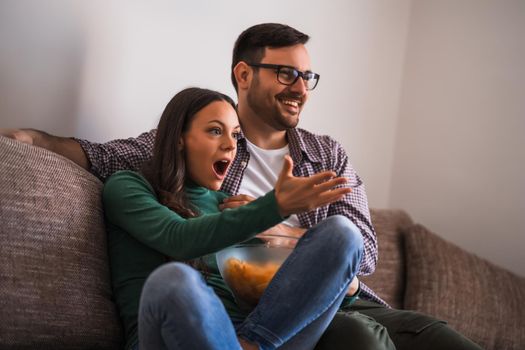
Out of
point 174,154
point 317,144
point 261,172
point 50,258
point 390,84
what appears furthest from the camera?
point 390,84

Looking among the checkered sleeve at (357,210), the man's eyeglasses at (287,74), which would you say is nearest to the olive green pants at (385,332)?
the checkered sleeve at (357,210)

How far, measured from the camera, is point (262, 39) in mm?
2188

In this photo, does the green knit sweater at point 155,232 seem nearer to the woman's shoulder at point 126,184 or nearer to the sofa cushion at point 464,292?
→ the woman's shoulder at point 126,184

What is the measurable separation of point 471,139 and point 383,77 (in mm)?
461

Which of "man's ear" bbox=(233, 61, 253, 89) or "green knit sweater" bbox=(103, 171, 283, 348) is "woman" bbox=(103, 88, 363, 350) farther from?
"man's ear" bbox=(233, 61, 253, 89)

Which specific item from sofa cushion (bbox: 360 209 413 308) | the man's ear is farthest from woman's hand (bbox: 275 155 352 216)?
sofa cushion (bbox: 360 209 413 308)

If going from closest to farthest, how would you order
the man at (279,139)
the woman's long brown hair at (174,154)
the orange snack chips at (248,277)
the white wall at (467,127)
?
1. the orange snack chips at (248,277)
2. the woman's long brown hair at (174,154)
3. the man at (279,139)
4. the white wall at (467,127)

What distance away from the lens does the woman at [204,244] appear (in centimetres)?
125

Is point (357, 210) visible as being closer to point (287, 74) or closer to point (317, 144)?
point (317, 144)

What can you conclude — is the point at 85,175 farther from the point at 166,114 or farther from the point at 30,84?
the point at 30,84

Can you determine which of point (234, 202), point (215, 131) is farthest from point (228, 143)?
point (234, 202)

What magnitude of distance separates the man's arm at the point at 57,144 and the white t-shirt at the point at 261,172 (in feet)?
1.56

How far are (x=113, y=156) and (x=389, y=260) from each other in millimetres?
1183

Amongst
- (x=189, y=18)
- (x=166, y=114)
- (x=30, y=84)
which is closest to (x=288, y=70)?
(x=189, y=18)
